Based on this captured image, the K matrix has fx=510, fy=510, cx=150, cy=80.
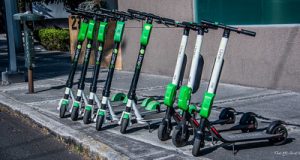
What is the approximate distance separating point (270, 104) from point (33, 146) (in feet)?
13.5

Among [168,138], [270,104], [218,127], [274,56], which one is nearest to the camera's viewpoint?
[168,138]

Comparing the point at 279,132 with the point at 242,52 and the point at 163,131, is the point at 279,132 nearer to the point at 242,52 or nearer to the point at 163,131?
the point at 163,131

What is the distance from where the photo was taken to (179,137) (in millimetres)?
6242

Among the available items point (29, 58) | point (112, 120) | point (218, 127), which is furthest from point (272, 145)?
point (29, 58)

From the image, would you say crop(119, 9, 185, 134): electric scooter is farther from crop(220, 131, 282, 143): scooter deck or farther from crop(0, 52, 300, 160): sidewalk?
crop(220, 131, 282, 143): scooter deck

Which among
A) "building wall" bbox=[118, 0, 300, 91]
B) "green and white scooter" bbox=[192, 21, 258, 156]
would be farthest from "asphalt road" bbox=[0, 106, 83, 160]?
"building wall" bbox=[118, 0, 300, 91]

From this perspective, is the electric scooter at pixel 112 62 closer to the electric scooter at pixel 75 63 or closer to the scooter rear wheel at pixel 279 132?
the electric scooter at pixel 75 63

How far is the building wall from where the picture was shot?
32.6 ft

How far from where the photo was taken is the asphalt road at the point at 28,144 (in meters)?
6.79

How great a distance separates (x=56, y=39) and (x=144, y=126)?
18.0 metres

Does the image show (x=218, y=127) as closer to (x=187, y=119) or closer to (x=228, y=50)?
(x=187, y=119)

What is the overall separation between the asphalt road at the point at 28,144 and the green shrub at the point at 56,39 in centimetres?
1566

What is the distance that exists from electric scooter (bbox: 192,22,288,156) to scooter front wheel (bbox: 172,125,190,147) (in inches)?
12.1

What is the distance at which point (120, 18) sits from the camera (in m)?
7.50
